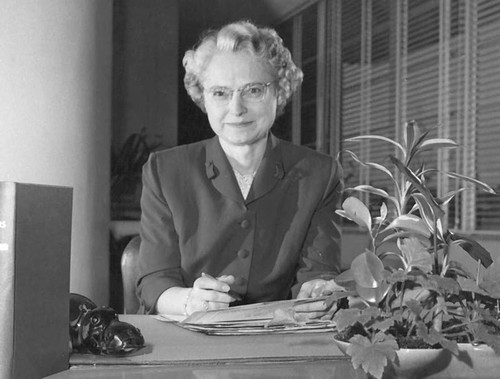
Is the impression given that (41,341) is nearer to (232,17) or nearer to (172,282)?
(172,282)

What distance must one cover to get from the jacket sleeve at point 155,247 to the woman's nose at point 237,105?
0.21 m

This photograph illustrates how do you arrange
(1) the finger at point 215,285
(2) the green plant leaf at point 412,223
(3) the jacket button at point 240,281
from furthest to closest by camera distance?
(3) the jacket button at point 240,281, (1) the finger at point 215,285, (2) the green plant leaf at point 412,223

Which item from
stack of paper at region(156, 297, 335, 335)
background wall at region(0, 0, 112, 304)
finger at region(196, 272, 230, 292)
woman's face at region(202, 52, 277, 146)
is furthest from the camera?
background wall at region(0, 0, 112, 304)

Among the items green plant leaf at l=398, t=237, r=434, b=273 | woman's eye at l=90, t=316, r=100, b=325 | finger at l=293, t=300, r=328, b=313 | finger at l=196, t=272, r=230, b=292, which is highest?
green plant leaf at l=398, t=237, r=434, b=273

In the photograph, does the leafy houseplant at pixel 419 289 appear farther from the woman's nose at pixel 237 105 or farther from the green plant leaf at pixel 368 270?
the woman's nose at pixel 237 105

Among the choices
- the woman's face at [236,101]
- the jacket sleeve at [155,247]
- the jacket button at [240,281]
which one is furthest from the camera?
the woman's face at [236,101]

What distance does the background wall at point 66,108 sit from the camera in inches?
85.4

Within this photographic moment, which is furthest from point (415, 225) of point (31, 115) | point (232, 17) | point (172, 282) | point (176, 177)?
point (31, 115)

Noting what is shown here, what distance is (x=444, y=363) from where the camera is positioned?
2.21 ft

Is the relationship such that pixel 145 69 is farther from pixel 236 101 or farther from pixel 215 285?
pixel 215 285

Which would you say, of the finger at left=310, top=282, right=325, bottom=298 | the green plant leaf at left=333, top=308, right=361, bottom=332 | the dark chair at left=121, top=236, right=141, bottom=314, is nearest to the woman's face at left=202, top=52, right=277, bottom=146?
the dark chair at left=121, top=236, right=141, bottom=314

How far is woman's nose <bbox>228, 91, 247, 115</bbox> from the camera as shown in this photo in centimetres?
166

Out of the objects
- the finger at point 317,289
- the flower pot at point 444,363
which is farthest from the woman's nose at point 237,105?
the flower pot at point 444,363

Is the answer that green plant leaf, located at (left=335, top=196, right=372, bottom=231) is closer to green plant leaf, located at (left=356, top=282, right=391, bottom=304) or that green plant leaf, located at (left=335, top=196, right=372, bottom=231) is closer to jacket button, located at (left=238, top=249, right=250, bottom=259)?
green plant leaf, located at (left=356, top=282, right=391, bottom=304)
